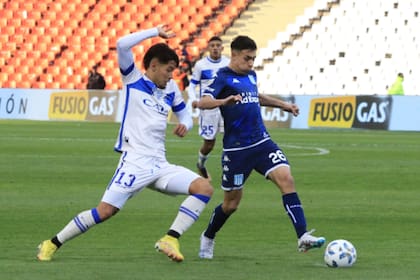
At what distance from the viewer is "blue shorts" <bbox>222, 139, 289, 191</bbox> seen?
10.1m

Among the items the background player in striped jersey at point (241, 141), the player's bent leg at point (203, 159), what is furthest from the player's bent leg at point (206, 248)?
the player's bent leg at point (203, 159)

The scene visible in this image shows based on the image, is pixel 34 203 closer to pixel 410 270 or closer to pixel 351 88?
pixel 410 270

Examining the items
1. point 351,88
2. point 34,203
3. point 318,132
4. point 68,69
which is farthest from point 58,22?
point 34,203

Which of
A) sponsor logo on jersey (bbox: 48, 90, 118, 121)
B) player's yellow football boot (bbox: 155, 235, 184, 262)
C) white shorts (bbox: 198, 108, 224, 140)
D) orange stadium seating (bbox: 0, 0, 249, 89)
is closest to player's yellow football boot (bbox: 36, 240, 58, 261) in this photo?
player's yellow football boot (bbox: 155, 235, 184, 262)

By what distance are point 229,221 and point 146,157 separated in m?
3.23

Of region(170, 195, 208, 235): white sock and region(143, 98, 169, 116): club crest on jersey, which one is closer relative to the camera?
region(170, 195, 208, 235): white sock

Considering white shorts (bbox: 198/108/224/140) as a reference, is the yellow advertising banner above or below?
above

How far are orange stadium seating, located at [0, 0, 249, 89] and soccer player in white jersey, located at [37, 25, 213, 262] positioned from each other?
1351 inches

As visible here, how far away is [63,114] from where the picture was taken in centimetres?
4025

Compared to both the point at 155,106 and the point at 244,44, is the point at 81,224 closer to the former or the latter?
the point at 155,106

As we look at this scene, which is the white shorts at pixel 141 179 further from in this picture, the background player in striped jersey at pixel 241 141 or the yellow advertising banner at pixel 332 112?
the yellow advertising banner at pixel 332 112

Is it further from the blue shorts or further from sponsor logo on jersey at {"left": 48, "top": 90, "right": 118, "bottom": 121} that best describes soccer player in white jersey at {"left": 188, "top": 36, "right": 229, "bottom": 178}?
sponsor logo on jersey at {"left": 48, "top": 90, "right": 118, "bottom": 121}

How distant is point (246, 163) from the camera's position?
10156mm

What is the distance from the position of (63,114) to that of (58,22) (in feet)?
30.2
